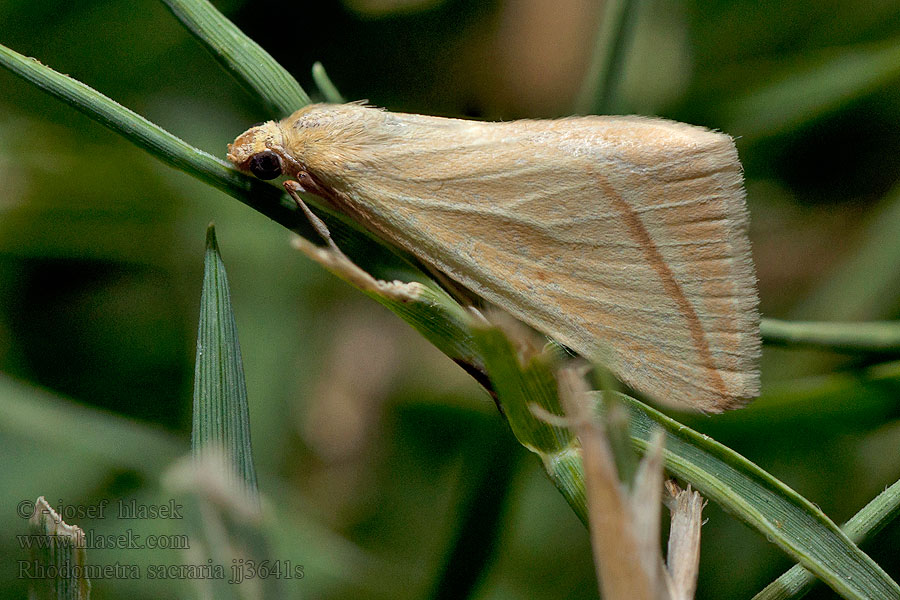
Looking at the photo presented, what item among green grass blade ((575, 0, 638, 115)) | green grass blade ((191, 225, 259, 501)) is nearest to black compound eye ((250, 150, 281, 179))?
green grass blade ((191, 225, 259, 501))

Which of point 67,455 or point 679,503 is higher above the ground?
point 67,455

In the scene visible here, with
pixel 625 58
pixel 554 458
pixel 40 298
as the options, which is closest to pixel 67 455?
pixel 40 298

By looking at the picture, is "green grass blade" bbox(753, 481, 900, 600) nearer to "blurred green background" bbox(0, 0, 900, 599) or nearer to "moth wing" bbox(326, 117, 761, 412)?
"moth wing" bbox(326, 117, 761, 412)

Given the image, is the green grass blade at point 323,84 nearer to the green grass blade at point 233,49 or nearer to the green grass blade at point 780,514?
the green grass blade at point 233,49

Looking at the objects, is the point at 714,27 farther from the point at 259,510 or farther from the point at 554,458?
the point at 259,510

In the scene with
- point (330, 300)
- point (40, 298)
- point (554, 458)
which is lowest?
point (554, 458)

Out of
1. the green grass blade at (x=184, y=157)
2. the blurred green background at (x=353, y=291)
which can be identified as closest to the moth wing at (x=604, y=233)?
the green grass blade at (x=184, y=157)
